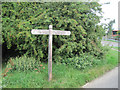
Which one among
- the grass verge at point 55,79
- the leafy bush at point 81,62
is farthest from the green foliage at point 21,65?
the leafy bush at point 81,62

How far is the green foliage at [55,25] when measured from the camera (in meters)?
4.58

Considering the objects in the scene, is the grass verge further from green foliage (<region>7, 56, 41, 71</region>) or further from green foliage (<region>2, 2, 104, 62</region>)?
green foliage (<region>2, 2, 104, 62</region>)

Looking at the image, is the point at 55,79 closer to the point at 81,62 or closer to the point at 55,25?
the point at 81,62

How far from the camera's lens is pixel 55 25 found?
15.8 feet

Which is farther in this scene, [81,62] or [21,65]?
[81,62]

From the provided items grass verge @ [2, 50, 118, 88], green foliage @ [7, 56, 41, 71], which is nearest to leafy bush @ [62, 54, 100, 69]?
grass verge @ [2, 50, 118, 88]

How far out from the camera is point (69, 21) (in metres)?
4.39

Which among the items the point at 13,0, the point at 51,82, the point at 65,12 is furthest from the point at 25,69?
the point at 13,0

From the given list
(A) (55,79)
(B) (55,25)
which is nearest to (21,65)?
(A) (55,79)

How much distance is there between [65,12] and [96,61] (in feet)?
8.78

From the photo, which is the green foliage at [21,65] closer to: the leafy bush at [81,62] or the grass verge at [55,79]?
the grass verge at [55,79]

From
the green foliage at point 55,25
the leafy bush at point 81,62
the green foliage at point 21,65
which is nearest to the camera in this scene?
the green foliage at point 21,65

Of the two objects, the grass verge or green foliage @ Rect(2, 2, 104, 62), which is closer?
the grass verge

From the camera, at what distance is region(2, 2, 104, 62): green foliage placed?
4582 millimetres
